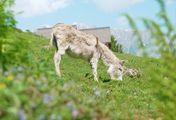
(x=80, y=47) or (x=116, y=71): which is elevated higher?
(x=80, y=47)

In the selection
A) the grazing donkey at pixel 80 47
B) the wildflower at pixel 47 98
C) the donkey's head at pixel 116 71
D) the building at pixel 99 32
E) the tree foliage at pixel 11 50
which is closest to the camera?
the wildflower at pixel 47 98

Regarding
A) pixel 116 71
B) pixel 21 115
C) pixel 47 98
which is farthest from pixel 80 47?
pixel 21 115

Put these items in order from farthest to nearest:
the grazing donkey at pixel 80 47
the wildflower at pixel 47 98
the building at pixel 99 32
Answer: the building at pixel 99 32, the grazing donkey at pixel 80 47, the wildflower at pixel 47 98

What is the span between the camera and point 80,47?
24422 millimetres

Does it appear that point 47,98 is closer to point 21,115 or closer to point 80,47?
point 21,115

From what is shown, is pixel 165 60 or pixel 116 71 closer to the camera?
pixel 165 60

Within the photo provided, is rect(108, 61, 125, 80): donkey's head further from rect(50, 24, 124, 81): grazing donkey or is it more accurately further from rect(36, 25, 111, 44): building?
rect(36, 25, 111, 44): building

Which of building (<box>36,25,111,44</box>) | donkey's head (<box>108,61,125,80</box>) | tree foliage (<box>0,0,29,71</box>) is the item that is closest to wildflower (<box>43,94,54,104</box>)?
tree foliage (<box>0,0,29,71</box>)

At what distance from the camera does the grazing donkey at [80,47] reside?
24391mm

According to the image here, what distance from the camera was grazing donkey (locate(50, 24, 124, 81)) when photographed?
2439 centimetres

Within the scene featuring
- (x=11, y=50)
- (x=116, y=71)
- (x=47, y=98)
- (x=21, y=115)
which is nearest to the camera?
(x=21, y=115)

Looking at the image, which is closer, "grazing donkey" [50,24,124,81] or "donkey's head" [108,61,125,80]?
"grazing donkey" [50,24,124,81]

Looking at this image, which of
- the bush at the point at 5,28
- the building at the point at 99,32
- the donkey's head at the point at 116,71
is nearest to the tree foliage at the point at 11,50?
the bush at the point at 5,28

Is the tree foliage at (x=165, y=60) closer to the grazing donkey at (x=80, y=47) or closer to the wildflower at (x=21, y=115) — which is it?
the wildflower at (x=21, y=115)
